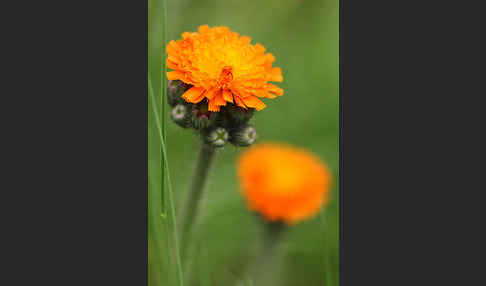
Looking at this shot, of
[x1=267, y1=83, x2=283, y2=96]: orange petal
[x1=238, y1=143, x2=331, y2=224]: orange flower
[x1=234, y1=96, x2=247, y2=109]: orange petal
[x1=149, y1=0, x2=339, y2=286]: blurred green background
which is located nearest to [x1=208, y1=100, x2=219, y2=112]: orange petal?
[x1=234, y1=96, x2=247, y2=109]: orange petal

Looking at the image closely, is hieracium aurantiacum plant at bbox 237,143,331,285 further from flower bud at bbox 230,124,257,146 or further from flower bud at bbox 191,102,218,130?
flower bud at bbox 191,102,218,130

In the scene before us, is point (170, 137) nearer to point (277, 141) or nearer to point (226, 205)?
point (226, 205)

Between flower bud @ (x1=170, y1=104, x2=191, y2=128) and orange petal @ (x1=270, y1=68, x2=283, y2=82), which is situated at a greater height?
orange petal @ (x1=270, y1=68, x2=283, y2=82)

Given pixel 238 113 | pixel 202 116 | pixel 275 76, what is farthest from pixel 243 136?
pixel 275 76

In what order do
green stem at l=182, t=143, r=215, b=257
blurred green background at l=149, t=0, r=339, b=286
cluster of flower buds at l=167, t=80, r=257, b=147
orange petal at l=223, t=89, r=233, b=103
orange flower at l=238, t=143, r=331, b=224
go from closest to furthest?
orange petal at l=223, t=89, r=233, b=103, cluster of flower buds at l=167, t=80, r=257, b=147, green stem at l=182, t=143, r=215, b=257, orange flower at l=238, t=143, r=331, b=224, blurred green background at l=149, t=0, r=339, b=286

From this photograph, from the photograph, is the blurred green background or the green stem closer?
the green stem

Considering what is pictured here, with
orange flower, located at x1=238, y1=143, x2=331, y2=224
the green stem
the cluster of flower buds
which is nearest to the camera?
the cluster of flower buds

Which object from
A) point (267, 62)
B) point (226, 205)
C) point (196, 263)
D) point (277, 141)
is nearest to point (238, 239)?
point (226, 205)

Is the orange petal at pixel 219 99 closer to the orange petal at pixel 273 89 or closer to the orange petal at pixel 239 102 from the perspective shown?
the orange petal at pixel 239 102
